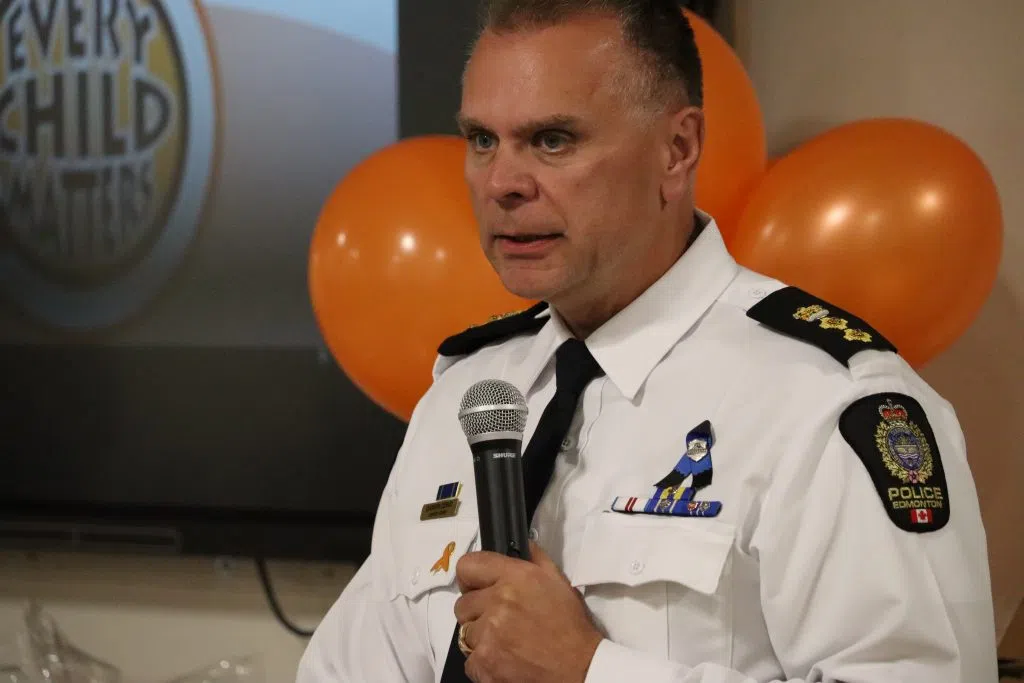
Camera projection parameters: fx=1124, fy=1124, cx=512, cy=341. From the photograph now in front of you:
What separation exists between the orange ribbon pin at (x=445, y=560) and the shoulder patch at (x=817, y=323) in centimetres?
40

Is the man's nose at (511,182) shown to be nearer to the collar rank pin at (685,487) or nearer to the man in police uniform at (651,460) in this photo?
the man in police uniform at (651,460)

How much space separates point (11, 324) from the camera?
2471mm

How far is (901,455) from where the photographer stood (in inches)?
37.9

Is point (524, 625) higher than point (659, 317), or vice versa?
point (659, 317)

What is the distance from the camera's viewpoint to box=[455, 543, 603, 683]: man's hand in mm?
993

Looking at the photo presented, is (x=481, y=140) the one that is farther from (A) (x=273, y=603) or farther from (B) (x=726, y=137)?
(A) (x=273, y=603)

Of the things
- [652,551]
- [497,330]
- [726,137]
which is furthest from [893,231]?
[652,551]

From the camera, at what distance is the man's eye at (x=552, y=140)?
1.12 metres

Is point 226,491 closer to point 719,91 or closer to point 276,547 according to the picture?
point 276,547

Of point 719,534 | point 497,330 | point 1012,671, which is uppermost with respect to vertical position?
point 497,330

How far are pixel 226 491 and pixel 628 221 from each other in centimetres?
143

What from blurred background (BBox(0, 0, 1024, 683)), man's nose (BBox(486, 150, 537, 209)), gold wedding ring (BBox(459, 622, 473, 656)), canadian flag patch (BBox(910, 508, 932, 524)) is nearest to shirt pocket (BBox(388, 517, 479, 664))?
gold wedding ring (BBox(459, 622, 473, 656))

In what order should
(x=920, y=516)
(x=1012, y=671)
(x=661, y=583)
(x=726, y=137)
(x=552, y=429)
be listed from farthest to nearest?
(x=1012, y=671), (x=726, y=137), (x=552, y=429), (x=661, y=583), (x=920, y=516)

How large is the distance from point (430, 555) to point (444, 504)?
2.3 inches
